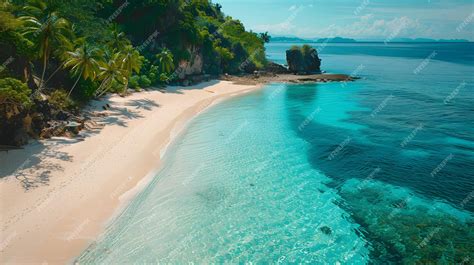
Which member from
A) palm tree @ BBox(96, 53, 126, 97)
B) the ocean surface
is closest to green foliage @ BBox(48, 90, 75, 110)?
palm tree @ BBox(96, 53, 126, 97)

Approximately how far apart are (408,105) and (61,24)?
165 feet

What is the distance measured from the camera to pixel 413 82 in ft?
267

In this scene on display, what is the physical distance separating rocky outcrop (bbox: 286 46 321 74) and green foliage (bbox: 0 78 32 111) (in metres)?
79.1

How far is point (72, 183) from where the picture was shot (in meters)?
20.5

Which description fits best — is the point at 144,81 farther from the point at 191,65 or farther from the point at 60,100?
the point at 60,100

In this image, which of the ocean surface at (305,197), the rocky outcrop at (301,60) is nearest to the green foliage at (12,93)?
the ocean surface at (305,197)

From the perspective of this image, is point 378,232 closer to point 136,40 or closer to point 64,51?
point 64,51

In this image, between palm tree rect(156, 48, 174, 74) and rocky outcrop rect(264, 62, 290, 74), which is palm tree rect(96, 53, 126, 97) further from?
rocky outcrop rect(264, 62, 290, 74)

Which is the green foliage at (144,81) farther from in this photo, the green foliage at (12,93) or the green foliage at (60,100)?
the green foliage at (12,93)

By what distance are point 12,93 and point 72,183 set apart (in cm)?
720

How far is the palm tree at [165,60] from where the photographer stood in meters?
57.0

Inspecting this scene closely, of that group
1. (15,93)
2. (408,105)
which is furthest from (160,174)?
(408,105)

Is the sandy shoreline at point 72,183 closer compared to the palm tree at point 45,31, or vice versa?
the sandy shoreline at point 72,183

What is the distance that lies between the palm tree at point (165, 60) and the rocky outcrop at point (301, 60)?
4487 cm
